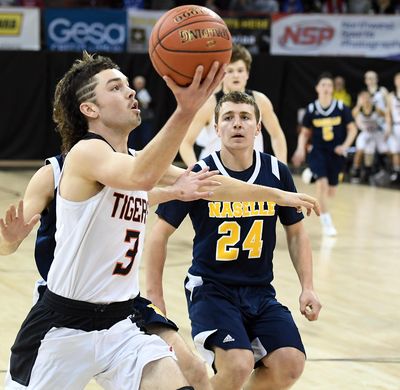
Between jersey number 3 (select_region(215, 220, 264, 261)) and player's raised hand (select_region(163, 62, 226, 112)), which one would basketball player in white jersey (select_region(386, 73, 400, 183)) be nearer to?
jersey number 3 (select_region(215, 220, 264, 261))

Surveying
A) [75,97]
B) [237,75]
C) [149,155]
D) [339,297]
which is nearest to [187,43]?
[149,155]

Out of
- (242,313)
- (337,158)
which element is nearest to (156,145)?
(242,313)

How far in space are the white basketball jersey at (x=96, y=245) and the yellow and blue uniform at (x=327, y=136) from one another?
26.5 ft

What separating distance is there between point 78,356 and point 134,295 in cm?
36

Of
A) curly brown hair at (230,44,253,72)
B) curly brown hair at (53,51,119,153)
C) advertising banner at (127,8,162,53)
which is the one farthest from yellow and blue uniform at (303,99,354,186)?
curly brown hair at (53,51,119,153)

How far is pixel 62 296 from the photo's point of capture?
12.4ft

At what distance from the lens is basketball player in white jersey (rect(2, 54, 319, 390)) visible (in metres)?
3.69

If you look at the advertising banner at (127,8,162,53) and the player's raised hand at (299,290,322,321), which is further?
the advertising banner at (127,8,162,53)

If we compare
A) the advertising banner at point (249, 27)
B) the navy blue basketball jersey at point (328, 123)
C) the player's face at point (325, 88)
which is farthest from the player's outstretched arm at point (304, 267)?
the advertising banner at point (249, 27)

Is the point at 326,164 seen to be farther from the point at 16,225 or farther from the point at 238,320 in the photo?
the point at 16,225

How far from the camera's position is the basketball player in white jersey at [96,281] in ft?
12.1

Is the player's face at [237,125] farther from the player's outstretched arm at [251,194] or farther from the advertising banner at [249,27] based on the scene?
the advertising banner at [249,27]

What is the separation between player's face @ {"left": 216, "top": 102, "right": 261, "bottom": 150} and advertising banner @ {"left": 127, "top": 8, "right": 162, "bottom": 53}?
1284 cm

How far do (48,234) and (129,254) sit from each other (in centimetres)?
40
